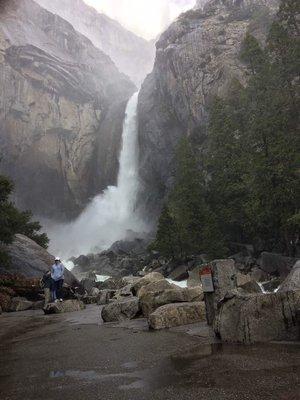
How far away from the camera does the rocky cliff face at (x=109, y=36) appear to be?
17812 centimetres

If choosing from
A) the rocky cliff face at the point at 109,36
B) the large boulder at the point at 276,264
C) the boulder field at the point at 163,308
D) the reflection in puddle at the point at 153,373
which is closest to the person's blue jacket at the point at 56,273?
the boulder field at the point at 163,308

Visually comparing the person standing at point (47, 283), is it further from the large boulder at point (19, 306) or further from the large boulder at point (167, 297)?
the large boulder at point (167, 297)

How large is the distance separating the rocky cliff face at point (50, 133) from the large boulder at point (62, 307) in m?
46.9

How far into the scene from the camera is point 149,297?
1016cm

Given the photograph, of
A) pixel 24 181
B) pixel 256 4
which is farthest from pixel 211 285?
pixel 24 181

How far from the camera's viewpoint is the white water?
57.9 m

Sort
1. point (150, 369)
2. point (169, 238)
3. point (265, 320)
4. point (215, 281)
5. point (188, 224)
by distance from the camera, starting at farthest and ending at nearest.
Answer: point (169, 238) → point (188, 224) → point (215, 281) → point (265, 320) → point (150, 369)

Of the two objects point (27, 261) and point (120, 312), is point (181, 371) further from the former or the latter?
point (27, 261)

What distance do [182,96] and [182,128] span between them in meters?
4.01

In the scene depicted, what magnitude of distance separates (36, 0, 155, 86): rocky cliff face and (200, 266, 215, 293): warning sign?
17204cm

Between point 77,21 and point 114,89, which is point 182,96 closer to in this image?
point 114,89

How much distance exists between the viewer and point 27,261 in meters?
25.0

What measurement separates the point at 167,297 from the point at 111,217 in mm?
50347

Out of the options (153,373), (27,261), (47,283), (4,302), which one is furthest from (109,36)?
(153,373)
